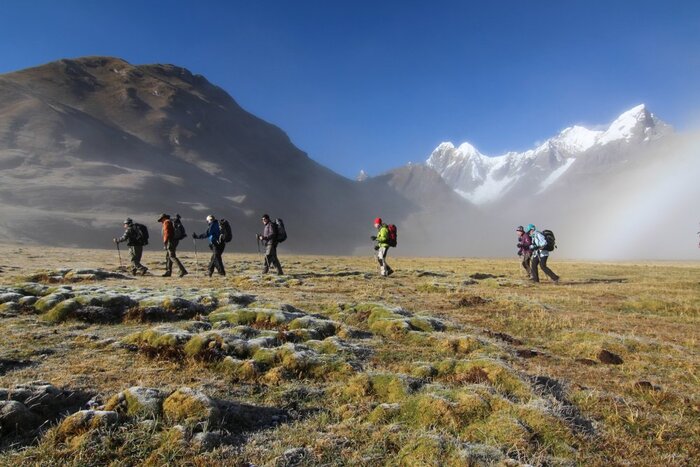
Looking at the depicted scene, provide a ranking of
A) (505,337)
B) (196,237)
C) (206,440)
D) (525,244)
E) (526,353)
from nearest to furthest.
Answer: (206,440) < (526,353) < (505,337) < (196,237) < (525,244)

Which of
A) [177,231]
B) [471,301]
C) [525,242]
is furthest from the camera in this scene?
[525,242]

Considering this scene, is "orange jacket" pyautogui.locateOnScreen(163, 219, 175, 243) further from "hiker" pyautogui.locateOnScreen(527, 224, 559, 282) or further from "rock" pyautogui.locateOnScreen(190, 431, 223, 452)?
"hiker" pyautogui.locateOnScreen(527, 224, 559, 282)

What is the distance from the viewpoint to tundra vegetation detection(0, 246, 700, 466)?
16.9 ft

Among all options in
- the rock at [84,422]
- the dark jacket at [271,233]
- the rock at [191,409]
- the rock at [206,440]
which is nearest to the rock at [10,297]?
the rock at [84,422]

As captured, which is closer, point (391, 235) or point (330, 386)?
point (330, 386)

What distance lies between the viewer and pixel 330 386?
7332 millimetres

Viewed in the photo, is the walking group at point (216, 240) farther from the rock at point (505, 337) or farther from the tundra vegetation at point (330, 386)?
the rock at point (505, 337)

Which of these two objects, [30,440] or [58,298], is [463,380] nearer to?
[30,440]

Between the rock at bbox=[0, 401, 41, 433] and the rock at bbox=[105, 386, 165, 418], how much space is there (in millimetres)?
848

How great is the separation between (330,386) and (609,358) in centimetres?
692

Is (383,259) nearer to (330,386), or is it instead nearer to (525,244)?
(525,244)

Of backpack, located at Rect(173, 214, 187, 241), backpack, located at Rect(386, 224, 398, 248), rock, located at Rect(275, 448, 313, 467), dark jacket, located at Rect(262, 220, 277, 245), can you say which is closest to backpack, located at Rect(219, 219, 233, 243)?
dark jacket, located at Rect(262, 220, 277, 245)

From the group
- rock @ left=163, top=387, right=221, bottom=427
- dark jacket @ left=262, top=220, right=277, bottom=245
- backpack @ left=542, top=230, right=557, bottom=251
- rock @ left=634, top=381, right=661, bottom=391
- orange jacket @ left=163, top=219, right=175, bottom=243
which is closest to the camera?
rock @ left=163, top=387, right=221, bottom=427

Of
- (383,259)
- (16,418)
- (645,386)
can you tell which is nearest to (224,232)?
(383,259)
